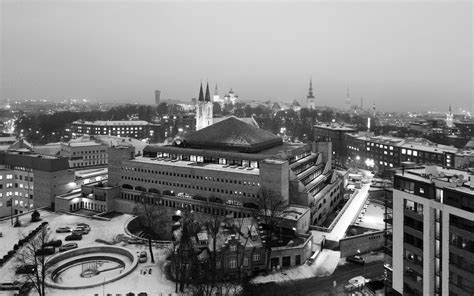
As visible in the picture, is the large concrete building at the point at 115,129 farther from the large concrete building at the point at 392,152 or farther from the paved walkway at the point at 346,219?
the paved walkway at the point at 346,219

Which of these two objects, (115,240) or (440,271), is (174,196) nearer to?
(115,240)

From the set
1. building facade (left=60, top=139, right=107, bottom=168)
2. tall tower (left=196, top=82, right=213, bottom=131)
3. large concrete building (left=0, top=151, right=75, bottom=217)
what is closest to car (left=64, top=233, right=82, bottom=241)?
large concrete building (left=0, top=151, right=75, bottom=217)

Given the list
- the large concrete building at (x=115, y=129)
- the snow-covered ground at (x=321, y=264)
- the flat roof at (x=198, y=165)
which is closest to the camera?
the snow-covered ground at (x=321, y=264)

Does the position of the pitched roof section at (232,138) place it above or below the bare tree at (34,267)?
above

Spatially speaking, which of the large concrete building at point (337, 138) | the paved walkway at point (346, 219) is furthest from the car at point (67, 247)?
the large concrete building at point (337, 138)

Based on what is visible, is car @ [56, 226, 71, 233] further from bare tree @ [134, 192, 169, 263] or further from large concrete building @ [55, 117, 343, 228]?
large concrete building @ [55, 117, 343, 228]

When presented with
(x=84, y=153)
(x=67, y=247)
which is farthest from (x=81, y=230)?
(x=84, y=153)

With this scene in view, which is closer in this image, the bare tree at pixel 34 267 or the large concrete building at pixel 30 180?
the bare tree at pixel 34 267

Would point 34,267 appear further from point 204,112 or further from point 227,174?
point 204,112
